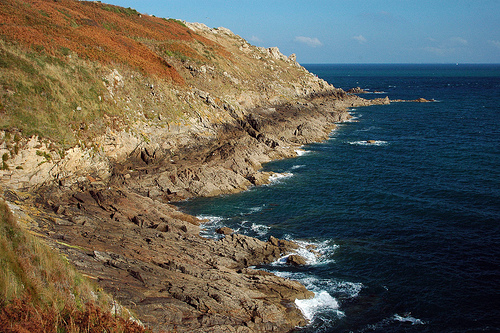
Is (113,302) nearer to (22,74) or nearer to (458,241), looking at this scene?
(458,241)

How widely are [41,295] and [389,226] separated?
1150 inches

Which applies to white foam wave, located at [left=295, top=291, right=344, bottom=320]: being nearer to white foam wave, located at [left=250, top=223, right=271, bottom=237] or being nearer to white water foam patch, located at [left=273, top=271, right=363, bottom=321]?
Answer: white water foam patch, located at [left=273, top=271, right=363, bottom=321]

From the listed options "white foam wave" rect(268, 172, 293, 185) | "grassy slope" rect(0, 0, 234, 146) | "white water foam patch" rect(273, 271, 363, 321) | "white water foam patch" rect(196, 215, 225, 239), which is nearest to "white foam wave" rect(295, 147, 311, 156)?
"white foam wave" rect(268, 172, 293, 185)

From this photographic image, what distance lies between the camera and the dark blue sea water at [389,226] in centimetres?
2270

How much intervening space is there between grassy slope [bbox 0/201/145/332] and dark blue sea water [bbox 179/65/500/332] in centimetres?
1287

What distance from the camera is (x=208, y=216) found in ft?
119

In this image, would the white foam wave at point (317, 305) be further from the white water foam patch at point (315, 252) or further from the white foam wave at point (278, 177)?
the white foam wave at point (278, 177)

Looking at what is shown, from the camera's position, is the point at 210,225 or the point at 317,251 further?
the point at 210,225

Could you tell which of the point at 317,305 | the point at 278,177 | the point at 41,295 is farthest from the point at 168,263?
the point at 278,177

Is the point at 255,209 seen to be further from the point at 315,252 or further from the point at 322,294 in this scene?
Answer: the point at 322,294

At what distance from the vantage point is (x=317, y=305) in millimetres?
23109

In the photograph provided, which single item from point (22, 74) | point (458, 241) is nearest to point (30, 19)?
point (22, 74)

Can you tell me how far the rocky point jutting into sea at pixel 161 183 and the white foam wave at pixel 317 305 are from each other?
0.43m

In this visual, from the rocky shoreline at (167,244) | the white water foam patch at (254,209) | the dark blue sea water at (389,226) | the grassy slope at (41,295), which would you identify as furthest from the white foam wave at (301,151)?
the grassy slope at (41,295)
